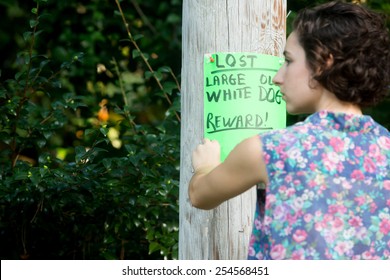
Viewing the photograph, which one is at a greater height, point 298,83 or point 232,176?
point 298,83

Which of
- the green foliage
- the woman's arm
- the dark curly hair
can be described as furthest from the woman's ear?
the green foliage

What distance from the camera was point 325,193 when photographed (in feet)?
7.45

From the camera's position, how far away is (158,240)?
4.89 metres

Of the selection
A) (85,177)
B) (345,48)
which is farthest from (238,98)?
(85,177)

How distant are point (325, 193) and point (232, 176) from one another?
251 millimetres

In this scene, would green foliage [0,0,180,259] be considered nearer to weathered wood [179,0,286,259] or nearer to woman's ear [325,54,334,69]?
weathered wood [179,0,286,259]

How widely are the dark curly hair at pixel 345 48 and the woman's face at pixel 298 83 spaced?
0.07 feet

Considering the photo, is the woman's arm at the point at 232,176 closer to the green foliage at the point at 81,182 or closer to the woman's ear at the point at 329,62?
the woman's ear at the point at 329,62

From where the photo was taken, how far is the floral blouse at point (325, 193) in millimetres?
2270

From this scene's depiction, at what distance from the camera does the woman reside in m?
2.28

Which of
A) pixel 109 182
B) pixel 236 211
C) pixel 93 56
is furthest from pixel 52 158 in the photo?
pixel 93 56

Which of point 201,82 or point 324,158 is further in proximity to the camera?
point 201,82

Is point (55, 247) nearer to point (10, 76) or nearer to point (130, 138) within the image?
point (130, 138)

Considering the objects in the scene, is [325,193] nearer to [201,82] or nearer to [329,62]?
[329,62]
